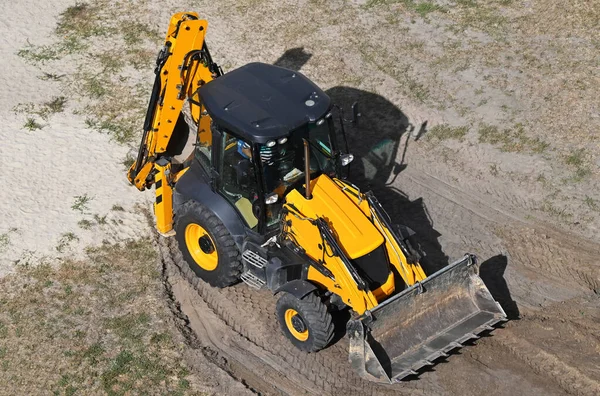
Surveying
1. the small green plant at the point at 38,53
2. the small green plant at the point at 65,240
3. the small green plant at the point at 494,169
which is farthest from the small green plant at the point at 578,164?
the small green plant at the point at 38,53

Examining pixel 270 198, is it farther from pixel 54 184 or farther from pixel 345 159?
pixel 54 184

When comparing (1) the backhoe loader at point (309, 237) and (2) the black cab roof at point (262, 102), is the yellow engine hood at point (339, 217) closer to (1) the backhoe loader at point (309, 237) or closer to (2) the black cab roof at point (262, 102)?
(1) the backhoe loader at point (309, 237)

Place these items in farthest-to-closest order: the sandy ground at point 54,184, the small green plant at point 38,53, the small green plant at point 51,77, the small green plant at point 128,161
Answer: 1. the small green plant at point 38,53
2. the small green plant at point 51,77
3. the small green plant at point 128,161
4. the sandy ground at point 54,184

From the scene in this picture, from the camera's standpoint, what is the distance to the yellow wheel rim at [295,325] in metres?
9.58

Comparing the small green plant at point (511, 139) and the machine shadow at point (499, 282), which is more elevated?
the small green plant at point (511, 139)

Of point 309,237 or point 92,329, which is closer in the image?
point 309,237

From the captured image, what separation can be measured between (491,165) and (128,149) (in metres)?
6.06

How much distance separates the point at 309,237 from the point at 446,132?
4977 mm

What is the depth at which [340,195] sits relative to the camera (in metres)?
9.79

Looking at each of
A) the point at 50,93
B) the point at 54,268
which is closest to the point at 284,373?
the point at 54,268

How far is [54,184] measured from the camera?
12.7m

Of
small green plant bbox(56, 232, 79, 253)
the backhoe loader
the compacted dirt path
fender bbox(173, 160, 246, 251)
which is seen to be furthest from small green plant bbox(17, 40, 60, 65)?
fender bbox(173, 160, 246, 251)

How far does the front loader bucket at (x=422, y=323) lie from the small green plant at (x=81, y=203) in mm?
5246

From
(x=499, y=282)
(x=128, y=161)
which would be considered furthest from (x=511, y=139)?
(x=128, y=161)
